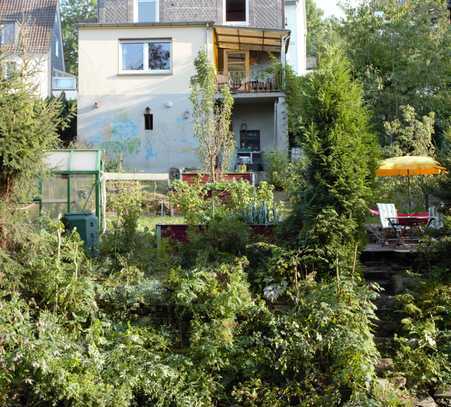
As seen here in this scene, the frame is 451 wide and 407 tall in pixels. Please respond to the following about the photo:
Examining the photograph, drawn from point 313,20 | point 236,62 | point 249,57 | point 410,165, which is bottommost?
point 410,165

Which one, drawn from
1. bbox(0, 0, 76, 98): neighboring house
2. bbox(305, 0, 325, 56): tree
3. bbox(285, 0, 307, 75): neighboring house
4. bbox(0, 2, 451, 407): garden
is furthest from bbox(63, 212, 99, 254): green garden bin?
bbox(305, 0, 325, 56): tree

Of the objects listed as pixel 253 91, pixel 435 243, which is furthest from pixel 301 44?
pixel 435 243

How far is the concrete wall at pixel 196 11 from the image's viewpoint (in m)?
25.9

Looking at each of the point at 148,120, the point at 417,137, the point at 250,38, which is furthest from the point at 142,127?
the point at 417,137

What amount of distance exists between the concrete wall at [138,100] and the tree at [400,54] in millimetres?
6062

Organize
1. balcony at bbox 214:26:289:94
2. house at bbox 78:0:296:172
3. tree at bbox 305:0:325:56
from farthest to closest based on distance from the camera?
tree at bbox 305:0:325:56
balcony at bbox 214:26:289:94
house at bbox 78:0:296:172

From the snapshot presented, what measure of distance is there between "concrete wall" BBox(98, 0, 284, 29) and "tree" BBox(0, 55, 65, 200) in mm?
18839

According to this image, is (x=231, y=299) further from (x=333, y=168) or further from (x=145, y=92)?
(x=145, y=92)

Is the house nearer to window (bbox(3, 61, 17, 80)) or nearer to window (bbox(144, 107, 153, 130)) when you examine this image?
window (bbox(144, 107, 153, 130))

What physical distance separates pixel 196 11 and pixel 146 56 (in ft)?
15.5

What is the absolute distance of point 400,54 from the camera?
2291 cm

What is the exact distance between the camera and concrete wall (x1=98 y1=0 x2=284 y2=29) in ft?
84.8

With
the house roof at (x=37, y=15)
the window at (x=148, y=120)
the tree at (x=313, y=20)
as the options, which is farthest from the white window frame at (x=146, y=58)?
the tree at (x=313, y=20)

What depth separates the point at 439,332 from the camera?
24.8ft
